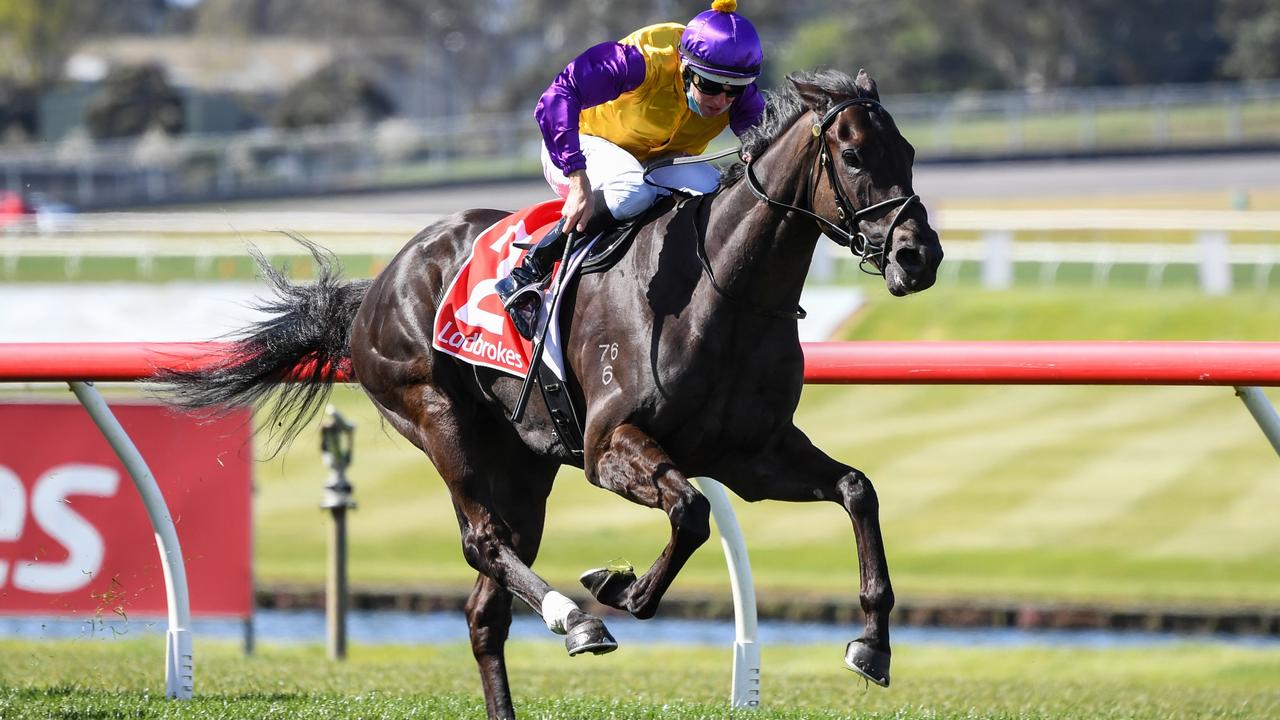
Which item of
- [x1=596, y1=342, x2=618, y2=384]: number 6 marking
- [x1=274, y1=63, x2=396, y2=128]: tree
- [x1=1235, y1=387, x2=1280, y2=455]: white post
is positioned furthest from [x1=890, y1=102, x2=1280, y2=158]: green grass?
[x1=596, y1=342, x2=618, y2=384]: number 6 marking

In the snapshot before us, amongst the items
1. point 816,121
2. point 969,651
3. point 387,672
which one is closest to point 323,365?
point 387,672

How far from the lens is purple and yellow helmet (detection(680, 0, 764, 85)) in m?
4.28

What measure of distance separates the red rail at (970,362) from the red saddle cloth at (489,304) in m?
0.89

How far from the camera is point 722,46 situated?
4281 millimetres

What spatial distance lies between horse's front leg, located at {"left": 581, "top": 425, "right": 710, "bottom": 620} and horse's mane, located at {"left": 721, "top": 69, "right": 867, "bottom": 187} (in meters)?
0.76

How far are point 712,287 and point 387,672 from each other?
9.18 ft

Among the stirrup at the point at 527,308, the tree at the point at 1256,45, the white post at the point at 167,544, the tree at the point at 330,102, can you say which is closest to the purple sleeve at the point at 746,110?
the stirrup at the point at 527,308

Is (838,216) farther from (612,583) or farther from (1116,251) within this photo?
(1116,251)

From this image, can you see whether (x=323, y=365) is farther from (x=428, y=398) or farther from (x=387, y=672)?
(x=387, y=672)

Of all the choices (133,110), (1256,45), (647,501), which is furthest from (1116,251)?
(133,110)

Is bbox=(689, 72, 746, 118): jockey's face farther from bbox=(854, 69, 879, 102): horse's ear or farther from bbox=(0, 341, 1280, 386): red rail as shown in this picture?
bbox=(0, 341, 1280, 386): red rail

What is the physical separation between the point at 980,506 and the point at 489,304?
25.5ft

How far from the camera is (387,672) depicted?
6.39 meters

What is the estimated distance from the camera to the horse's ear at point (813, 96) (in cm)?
408
